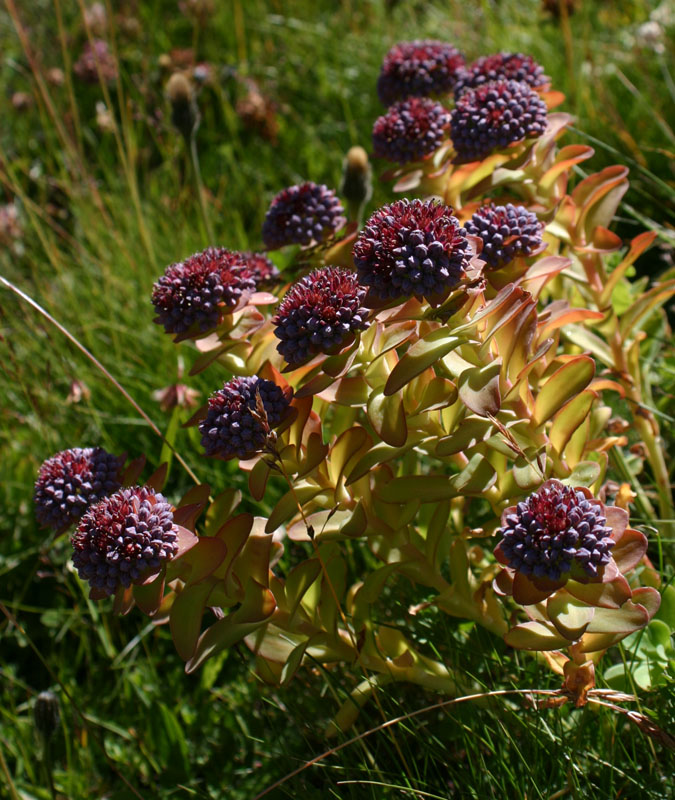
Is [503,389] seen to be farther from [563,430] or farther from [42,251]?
[42,251]

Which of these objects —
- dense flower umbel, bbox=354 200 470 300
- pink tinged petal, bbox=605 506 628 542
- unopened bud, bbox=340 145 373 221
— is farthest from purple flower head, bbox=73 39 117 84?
pink tinged petal, bbox=605 506 628 542

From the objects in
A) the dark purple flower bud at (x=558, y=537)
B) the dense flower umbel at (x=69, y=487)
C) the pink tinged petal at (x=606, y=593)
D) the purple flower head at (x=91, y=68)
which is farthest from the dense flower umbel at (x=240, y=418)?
the purple flower head at (x=91, y=68)

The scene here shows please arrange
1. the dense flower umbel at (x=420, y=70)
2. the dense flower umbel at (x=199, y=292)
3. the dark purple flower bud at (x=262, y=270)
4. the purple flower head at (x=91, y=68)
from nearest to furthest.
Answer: the dense flower umbel at (x=199, y=292) → the dark purple flower bud at (x=262, y=270) → the dense flower umbel at (x=420, y=70) → the purple flower head at (x=91, y=68)

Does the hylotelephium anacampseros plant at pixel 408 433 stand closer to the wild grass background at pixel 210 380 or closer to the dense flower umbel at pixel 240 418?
the dense flower umbel at pixel 240 418


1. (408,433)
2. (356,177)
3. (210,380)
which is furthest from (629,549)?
(210,380)

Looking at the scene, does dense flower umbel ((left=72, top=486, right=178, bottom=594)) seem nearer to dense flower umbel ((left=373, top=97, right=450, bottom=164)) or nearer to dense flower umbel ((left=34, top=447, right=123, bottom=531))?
dense flower umbel ((left=34, top=447, right=123, bottom=531))

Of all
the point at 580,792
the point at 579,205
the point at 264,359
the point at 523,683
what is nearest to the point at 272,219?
the point at 264,359
